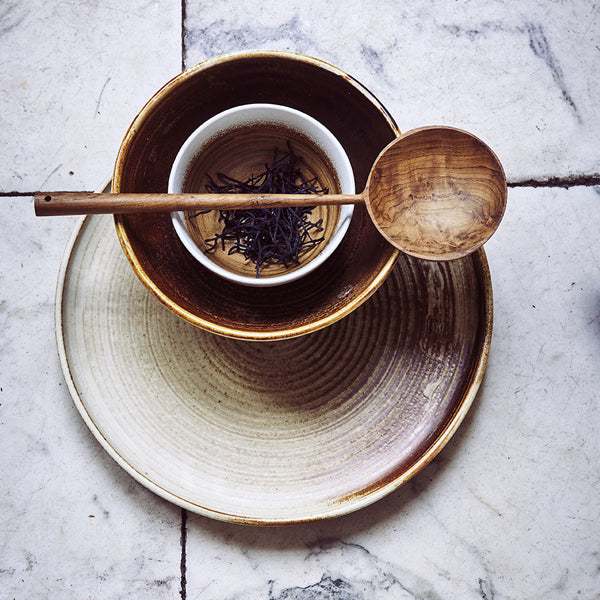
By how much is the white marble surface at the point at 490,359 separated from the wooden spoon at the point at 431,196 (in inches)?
9.3

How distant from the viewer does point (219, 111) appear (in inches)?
31.0

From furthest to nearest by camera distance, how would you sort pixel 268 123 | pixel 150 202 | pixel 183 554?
pixel 183 554, pixel 268 123, pixel 150 202

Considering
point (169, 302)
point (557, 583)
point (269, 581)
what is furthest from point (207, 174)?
point (557, 583)

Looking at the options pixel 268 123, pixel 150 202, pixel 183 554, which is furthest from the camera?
pixel 183 554

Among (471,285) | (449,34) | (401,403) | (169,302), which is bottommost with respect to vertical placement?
(401,403)

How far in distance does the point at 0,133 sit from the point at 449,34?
31.1 inches

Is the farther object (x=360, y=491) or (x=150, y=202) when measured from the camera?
(x=360, y=491)

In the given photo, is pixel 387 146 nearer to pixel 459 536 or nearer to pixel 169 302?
pixel 169 302

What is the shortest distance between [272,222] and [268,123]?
0.13 metres

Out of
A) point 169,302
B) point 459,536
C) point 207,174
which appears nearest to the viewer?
point 169,302

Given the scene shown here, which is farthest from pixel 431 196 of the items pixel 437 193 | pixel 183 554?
pixel 183 554

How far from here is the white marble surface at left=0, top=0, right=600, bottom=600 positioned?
35.9 inches

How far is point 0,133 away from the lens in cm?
97

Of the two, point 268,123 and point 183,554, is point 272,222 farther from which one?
point 183,554
